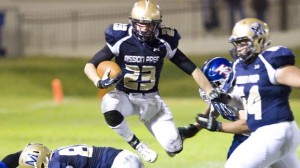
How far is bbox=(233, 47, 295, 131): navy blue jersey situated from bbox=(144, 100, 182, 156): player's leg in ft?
6.09

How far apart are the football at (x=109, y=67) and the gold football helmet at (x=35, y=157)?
Result: 106cm

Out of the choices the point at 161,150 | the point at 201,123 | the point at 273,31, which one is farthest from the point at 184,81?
the point at 201,123

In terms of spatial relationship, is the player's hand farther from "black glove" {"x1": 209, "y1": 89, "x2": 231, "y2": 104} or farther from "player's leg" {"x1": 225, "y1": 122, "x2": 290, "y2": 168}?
"player's leg" {"x1": 225, "y1": 122, "x2": 290, "y2": 168}

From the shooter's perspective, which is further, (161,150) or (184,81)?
(184,81)

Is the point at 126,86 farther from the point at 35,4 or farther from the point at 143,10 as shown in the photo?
the point at 35,4

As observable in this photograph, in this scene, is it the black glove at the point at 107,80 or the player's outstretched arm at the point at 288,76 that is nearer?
the player's outstretched arm at the point at 288,76

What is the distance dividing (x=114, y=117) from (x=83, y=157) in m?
1.05

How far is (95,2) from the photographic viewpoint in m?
23.8

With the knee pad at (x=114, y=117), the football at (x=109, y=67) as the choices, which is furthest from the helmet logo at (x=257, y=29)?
the knee pad at (x=114, y=117)

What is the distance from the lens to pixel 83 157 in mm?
7223

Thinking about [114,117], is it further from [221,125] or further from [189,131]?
[221,125]

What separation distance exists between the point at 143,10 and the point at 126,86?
2.27 feet

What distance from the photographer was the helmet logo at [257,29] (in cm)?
671

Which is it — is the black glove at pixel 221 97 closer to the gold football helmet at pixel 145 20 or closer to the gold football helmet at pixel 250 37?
the gold football helmet at pixel 250 37
